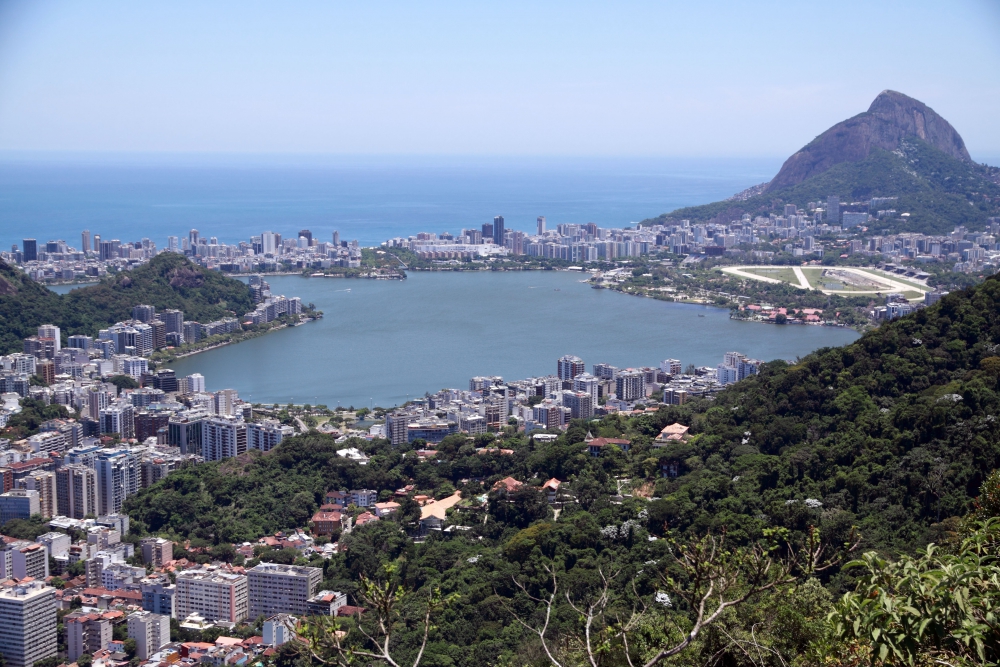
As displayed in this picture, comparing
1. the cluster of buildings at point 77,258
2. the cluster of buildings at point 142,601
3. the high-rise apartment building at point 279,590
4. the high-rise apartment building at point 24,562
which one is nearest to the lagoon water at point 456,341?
the cluster of buildings at point 77,258

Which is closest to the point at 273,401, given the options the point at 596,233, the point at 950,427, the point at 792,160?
the point at 950,427

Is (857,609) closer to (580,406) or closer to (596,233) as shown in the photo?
(580,406)

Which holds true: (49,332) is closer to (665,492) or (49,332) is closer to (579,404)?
(579,404)

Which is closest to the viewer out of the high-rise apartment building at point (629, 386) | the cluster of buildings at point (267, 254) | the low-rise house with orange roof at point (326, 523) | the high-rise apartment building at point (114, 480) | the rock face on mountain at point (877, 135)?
the low-rise house with orange roof at point (326, 523)

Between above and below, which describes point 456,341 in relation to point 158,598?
above

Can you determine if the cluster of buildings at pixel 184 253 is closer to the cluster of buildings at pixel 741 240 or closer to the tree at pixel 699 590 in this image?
the cluster of buildings at pixel 741 240

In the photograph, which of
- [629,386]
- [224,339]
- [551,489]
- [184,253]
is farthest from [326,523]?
[184,253]

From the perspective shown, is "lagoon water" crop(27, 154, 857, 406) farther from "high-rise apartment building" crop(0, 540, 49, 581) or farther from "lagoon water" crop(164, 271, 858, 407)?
"high-rise apartment building" crop(0, 540, 49, 581)
